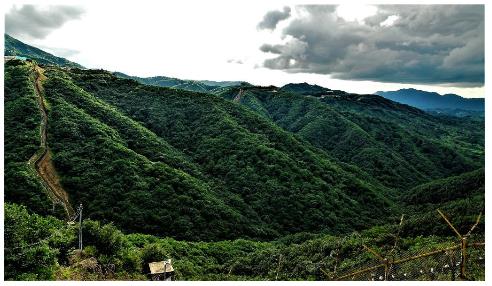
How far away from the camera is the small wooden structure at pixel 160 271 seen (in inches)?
721

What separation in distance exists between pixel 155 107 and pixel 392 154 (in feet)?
188

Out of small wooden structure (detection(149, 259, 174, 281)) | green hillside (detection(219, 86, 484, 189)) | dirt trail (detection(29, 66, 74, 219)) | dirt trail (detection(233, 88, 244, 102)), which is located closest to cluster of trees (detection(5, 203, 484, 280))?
small wooden structure (detection(149, 259, 174, 281))

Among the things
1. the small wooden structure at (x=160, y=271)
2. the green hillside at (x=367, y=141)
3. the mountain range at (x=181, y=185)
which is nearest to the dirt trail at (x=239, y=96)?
the green hillside at (x=367, y=141)

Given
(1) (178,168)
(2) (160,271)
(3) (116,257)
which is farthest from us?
(1) (178,168)

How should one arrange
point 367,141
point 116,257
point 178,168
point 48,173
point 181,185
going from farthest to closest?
point 367,141 < point 178,168 < point 181,185 < point 48,173 < point 116,257

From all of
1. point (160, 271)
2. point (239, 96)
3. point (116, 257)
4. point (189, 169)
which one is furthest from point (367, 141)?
point (116, 257)

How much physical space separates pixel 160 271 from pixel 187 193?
24.3 meters

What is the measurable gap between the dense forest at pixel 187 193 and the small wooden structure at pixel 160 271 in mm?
492

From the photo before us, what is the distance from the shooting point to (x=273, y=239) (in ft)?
135

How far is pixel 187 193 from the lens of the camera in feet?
141

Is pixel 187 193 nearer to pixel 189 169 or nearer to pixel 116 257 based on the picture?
pixel 189 169
